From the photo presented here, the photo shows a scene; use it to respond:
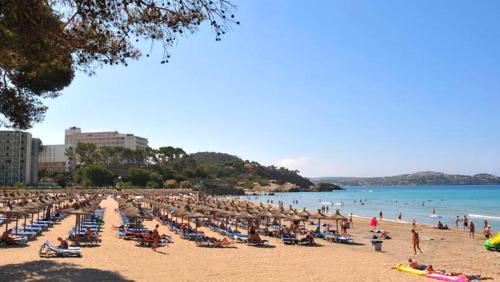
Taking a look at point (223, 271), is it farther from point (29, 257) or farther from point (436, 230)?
point (436, 230)

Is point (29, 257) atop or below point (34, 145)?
below

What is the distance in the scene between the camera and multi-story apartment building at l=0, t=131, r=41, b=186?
96.6 meters

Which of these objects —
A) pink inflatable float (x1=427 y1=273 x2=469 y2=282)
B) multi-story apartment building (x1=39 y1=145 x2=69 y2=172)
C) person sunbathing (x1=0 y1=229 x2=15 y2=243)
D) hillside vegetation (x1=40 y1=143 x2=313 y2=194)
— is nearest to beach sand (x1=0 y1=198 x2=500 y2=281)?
pink inflatable float (x1=427 y1=273 x2=469 y2=282)

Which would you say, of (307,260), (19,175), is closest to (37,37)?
(307,260)

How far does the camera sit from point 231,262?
15711 mm

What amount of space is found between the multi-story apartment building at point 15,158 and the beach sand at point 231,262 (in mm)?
85364

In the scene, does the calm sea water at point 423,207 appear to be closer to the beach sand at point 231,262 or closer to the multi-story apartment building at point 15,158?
the beach sand at point 231,262

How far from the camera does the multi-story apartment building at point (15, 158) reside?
96.6 m

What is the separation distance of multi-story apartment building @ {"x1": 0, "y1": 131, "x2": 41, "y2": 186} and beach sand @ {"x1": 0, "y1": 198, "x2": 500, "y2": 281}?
8536 centimetres

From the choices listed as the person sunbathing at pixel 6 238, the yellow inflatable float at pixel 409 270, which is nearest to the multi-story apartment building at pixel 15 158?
the person sunbathing at pixel 6 238

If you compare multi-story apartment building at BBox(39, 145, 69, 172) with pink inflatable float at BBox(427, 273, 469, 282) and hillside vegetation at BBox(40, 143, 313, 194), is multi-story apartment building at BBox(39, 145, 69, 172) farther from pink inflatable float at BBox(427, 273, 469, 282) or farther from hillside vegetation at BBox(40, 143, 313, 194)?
pink inflatable float at BBox(427, 273, 469, 282)

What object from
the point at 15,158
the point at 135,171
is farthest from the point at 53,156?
the point at 135,171

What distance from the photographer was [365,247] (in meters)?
22.1

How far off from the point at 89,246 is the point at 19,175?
91.3 metres
